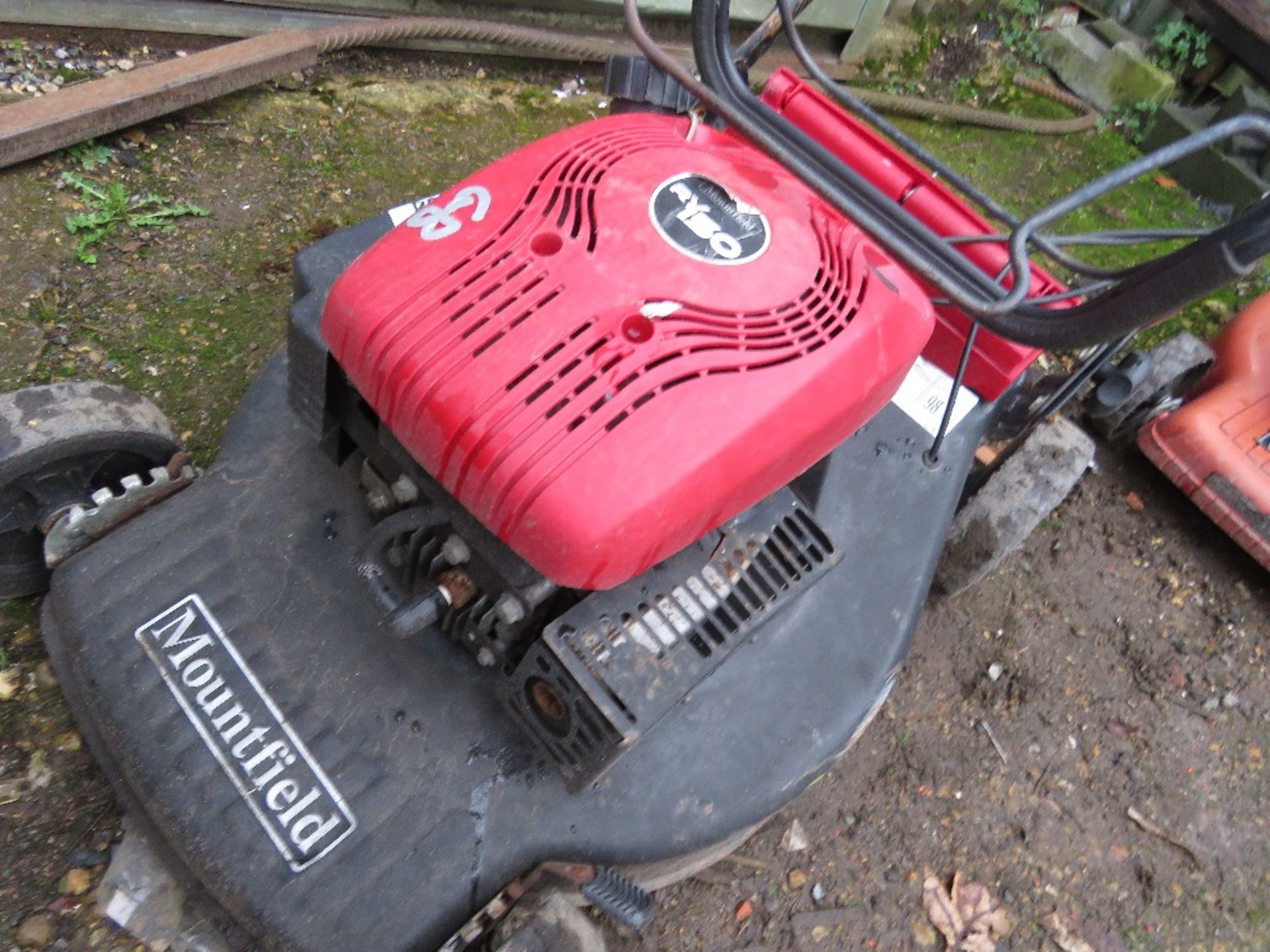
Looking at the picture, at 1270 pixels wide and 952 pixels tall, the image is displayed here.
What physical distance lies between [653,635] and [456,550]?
0.23 metres

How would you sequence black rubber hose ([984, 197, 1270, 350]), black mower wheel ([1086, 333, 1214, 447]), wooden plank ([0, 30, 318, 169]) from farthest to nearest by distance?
black mower wheel ([1086, 333, 1214, 447]) < wooden plank ([0, 30, 318, 169]) < black rubber hose ([984, 197, 1270, 350])

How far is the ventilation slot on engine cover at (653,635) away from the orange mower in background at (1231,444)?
1293mm

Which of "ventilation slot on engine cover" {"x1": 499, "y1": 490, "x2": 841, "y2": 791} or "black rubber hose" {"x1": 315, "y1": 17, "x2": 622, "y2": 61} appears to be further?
"black rubber hose" {"x1": 315, "y1": 17, "x2": 622, "y2": 61}

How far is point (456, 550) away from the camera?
1000 millimetres

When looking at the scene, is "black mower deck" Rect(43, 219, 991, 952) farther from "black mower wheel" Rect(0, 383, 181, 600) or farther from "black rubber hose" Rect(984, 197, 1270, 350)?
"black rubber hose" Rect(984, 197, 1270, 350)

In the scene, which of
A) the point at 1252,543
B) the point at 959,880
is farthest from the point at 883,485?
the point at 1252,543

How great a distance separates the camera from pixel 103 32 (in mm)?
2125

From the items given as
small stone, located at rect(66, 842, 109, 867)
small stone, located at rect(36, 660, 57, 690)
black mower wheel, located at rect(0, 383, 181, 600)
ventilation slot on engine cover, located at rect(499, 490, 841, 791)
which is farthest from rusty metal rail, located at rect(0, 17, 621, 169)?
ventilation slot on engine cover, located at rect(499, 490, 841, 791)

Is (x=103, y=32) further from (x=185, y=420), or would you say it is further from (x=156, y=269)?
(x=185, y=420)

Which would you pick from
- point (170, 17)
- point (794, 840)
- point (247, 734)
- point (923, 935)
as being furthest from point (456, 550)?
point (170, 17)

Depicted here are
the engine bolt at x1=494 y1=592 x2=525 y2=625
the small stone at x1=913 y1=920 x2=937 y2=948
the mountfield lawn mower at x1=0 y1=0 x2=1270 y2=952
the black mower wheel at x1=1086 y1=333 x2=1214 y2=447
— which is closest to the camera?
the mountfield lawn mower at x1=0 y1=0 x2=1270 y2=952

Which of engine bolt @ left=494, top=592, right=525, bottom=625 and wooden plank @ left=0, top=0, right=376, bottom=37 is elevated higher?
wooden plank @ left=0, top=0, right=376, bottom=37

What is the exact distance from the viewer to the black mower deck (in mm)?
1022

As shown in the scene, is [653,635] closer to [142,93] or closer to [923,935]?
[923,935]
